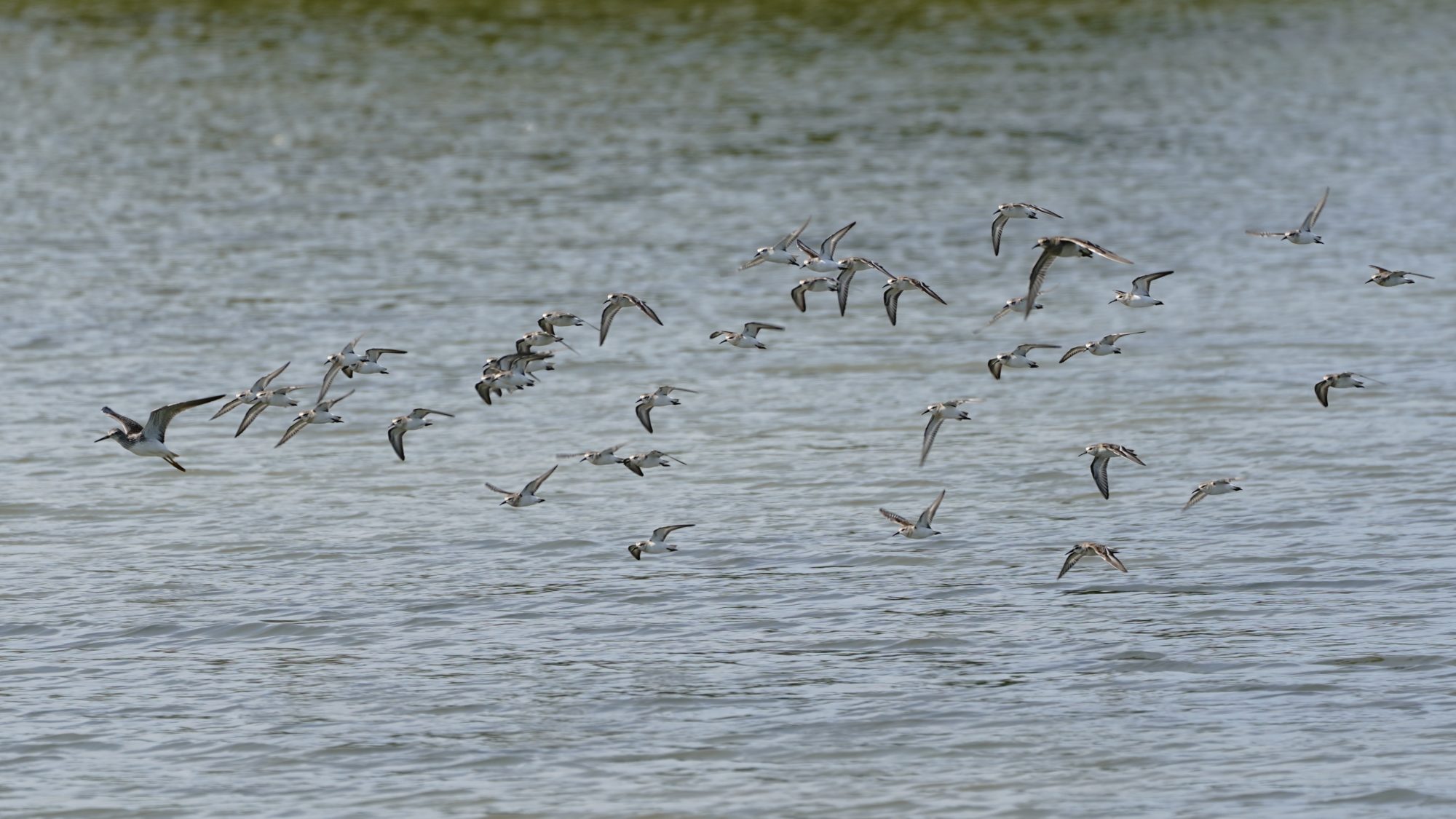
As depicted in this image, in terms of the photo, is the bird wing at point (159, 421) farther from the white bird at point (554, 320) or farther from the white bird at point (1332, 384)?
the white bird at point (1332, 384)

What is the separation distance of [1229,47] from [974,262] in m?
39.3

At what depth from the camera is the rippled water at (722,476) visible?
1950cm

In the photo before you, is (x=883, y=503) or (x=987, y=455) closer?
(x=883, y=503)

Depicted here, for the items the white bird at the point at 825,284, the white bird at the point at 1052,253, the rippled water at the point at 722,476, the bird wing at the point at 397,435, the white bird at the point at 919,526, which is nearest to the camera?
the rippled water at the point at 722,476

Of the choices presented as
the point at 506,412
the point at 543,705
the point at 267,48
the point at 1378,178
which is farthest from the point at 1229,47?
the point at 543,705

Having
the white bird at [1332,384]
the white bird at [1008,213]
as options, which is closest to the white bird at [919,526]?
the white bird at [1008,213]

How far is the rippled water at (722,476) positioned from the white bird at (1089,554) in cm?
34

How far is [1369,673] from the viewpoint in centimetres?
2091

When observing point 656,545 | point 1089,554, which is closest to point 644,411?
point 656,545

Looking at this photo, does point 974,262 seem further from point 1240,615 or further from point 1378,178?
point 1240,615

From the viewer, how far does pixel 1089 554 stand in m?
24.8

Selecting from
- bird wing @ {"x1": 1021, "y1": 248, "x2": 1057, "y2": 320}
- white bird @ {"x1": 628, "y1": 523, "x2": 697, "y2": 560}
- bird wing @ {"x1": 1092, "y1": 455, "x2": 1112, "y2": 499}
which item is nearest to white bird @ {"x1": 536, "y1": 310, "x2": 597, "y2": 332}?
white bird @ {"x1": 628, "y1": 523, "x2": 697, "y2": 560}

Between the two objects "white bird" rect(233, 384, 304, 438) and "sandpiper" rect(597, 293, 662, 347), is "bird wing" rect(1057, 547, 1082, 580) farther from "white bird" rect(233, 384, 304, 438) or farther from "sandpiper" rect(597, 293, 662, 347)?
"white bird" rect(233, 384, 304, 438)

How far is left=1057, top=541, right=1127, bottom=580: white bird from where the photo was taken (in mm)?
22125
